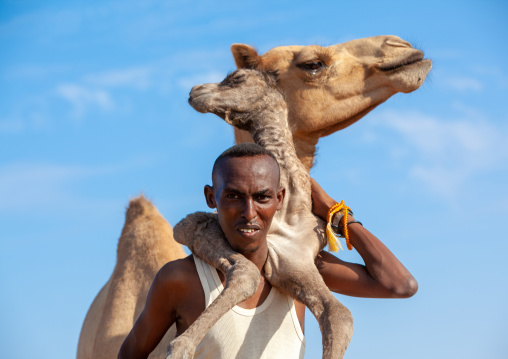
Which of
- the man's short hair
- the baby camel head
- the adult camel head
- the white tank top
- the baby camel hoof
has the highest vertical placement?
the adult camel head

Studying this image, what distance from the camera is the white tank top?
3.06m

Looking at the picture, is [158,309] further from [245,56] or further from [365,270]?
[245,56]

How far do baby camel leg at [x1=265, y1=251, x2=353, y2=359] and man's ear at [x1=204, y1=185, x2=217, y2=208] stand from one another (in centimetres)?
33

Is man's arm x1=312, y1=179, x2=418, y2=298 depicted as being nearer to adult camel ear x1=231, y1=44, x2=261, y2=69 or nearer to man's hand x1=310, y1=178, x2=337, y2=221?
man's hand x1=310, y1=178, x2=337, y2=221

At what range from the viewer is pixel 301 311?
334 cm

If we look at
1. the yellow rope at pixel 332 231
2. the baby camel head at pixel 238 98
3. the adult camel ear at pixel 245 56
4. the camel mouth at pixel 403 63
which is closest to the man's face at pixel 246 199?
the yellow rope at pixel 332 231

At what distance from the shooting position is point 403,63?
4316mm

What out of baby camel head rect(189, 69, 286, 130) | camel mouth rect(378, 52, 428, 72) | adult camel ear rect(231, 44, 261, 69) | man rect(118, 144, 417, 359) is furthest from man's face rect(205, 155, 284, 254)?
camel mouth rect(378, 52, 428, 72)

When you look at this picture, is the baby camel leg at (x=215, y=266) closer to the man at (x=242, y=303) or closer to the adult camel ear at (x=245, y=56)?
the man at (x=242, y=303)

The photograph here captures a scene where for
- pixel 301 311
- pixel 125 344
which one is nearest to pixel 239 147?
pixel 301 311

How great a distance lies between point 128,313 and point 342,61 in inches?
88.7

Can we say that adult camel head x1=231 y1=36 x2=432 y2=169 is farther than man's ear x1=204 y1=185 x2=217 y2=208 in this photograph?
Yes

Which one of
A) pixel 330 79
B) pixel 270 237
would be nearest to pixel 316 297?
pixel 270 237

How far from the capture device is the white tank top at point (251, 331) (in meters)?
3.06
